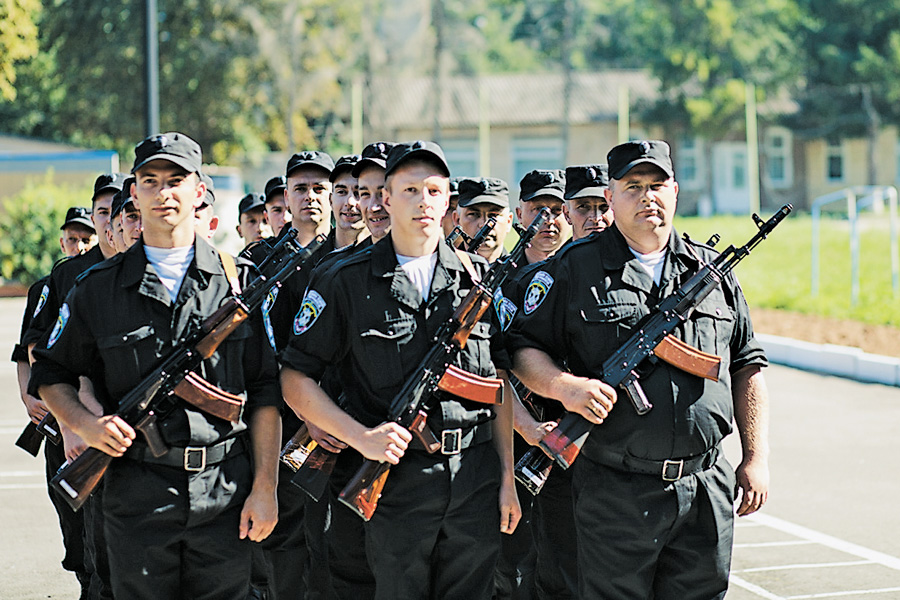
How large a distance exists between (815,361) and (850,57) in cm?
4094

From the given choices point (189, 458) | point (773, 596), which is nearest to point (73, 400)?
point (189, 458)

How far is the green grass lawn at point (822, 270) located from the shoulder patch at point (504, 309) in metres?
10.5

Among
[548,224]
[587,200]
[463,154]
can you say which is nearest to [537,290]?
[587,200]

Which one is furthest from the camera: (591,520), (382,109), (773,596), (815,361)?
(382,109)

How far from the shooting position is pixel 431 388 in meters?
4.31

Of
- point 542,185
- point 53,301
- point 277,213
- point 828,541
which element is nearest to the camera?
point 53,301

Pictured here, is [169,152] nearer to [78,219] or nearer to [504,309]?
[504,309]

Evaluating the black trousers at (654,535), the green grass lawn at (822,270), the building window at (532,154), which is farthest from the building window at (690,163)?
the black trousers at (654,535)

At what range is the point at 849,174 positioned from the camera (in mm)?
54750

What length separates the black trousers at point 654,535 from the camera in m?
4.41

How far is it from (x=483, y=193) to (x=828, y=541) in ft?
10.6

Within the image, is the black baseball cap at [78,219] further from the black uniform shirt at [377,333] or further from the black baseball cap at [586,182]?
the black uniform shirt at [377,333]

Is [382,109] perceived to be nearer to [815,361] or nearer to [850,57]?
[850,57]

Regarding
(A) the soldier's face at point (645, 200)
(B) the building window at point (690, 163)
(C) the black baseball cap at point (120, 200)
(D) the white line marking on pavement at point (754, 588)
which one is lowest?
(D) the white line marking on pavement at point (754, 588)
